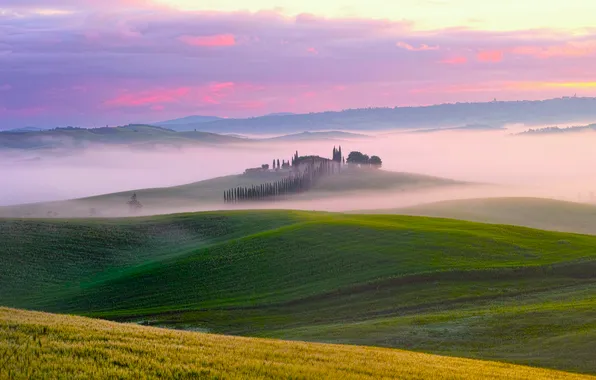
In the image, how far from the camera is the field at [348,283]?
44.3 m

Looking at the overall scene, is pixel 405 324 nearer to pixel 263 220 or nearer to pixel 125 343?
pixel 125 343

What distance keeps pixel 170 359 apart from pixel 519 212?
158m

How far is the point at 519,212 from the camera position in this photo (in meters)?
169

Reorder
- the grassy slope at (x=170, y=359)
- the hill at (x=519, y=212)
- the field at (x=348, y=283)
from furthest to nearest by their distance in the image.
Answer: the hill at (x=519, y=212), the field at (x=348, y=283), the grassy slope at (x=170, y=359)

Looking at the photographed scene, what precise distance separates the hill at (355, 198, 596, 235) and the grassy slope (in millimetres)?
132684

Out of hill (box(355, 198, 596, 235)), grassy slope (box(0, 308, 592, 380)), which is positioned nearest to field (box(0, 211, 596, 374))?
grassy slope (box(0, 308, 592, 380))

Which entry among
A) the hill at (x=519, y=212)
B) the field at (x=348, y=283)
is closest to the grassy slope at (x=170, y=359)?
the field at (x=348, y=283)

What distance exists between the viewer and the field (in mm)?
44312

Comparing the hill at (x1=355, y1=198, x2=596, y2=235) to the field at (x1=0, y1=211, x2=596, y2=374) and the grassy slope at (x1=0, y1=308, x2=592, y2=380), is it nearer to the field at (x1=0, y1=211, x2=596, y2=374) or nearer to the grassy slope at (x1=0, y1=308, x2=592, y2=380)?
the field at (x1=0, y1=211, x2=596, y2=374)

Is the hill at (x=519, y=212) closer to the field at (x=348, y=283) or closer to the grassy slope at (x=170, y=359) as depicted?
the field at (x=348, y=283)

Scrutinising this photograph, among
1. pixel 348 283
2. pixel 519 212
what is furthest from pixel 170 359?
pixel 519 212

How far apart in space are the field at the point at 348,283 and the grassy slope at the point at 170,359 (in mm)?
14449

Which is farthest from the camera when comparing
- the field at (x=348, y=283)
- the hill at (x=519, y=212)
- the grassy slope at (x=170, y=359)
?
the hill at (x=519, y=212)

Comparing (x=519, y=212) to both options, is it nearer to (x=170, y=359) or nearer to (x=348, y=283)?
(x=348, y=283)
